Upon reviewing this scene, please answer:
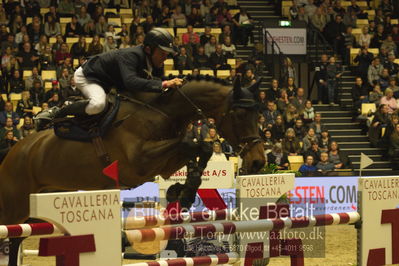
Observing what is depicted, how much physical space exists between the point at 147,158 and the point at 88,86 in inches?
38.4

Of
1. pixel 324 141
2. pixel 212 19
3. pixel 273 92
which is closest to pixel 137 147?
pixel 324 141

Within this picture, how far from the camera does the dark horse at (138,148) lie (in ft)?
22.7

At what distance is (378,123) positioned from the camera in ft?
62.5

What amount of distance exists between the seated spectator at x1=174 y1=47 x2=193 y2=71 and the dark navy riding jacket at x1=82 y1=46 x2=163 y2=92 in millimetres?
11568

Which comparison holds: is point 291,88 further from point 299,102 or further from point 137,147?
point 137,147

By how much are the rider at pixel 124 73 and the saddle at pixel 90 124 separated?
77 mm

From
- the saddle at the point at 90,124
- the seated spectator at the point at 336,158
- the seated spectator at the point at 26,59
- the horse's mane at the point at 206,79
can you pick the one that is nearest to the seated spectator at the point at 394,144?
the seated spectator at the point at 336,158

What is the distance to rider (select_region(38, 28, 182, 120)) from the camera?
7.10 m

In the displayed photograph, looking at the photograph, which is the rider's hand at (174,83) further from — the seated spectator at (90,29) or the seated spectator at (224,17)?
the seated spectator at (224,17)

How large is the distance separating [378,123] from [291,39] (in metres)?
4.08

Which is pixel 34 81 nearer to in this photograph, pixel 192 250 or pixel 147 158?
pixel 192 250

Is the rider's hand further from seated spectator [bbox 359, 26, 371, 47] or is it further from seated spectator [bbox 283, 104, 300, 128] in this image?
seated spectator [bbox 359, 26, 371, 47]

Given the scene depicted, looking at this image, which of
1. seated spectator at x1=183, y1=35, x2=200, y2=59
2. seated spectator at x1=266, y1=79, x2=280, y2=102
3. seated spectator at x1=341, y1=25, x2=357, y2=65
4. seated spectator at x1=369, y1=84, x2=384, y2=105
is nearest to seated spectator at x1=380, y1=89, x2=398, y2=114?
seated spectator at x1=369, y1=84, x2=384, y2=105

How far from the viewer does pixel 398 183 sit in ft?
22.5
